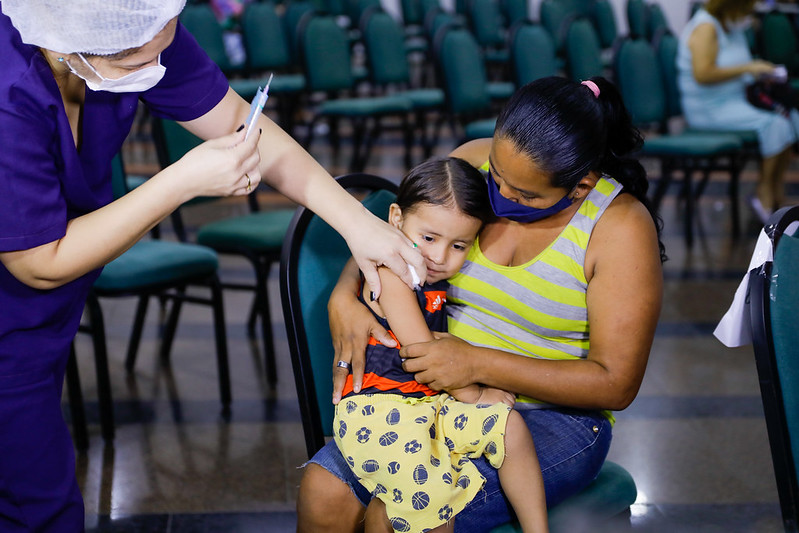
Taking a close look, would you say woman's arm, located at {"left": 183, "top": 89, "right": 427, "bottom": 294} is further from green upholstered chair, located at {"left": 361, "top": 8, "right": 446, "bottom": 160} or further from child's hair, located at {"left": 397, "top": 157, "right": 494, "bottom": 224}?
green upholstered chair, located at {"left": 361, "top": 8, "right": 446, "bottom": 160}

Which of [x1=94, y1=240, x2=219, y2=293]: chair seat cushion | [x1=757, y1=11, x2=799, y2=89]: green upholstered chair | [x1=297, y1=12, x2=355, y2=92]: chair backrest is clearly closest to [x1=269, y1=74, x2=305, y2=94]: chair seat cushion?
[x1=297, y1=12, x2=355, y2=92]: chair backrest

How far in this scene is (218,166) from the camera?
1096 millimetres

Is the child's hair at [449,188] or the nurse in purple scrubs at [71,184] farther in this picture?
the child's hair at [449,188]

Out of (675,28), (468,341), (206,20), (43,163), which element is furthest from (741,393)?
(675,28)

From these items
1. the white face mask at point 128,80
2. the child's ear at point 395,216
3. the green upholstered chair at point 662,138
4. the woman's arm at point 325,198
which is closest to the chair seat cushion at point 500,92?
the green upholstered chair at point 662,138

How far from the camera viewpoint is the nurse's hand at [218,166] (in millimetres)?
1098

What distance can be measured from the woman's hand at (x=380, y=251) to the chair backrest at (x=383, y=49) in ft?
14.9

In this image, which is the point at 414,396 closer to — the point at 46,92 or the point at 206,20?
the point at 46,92

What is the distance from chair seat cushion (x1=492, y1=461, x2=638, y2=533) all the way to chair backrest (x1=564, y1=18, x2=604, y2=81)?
3.79 metres

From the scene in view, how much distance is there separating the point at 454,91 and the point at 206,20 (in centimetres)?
164

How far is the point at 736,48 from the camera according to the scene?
15.2 ft

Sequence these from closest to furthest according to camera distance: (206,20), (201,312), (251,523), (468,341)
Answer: (468,341) < (251,523) < (201,312) < (206,20)

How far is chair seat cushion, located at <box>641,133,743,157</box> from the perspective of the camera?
4285mm

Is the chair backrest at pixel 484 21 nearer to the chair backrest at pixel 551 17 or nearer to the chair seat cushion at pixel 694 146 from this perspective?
the chair backrest at pixel 551 17
